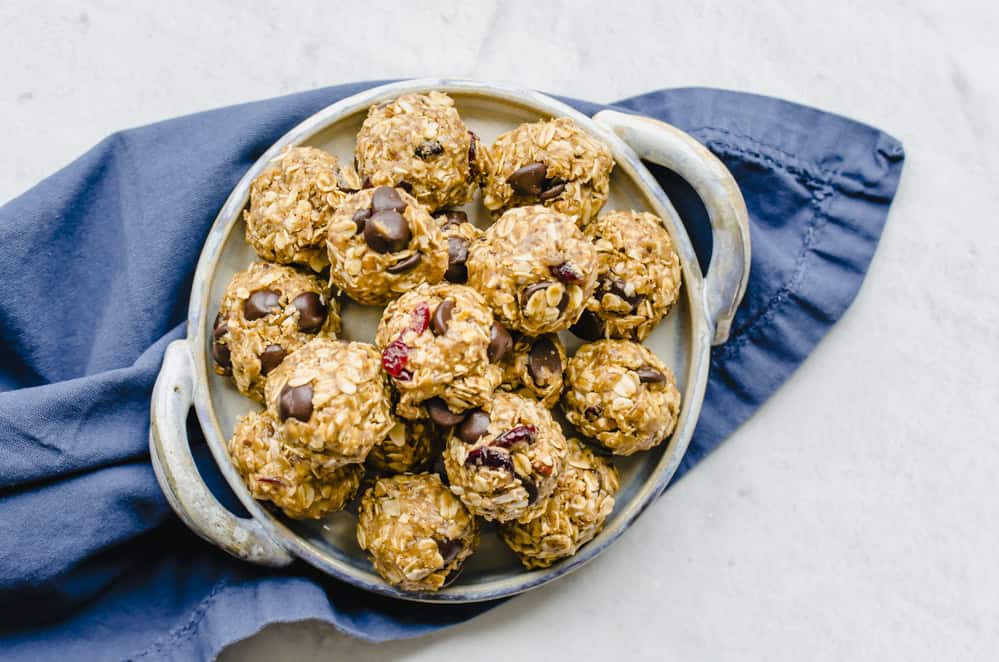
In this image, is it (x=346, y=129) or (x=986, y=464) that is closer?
(x=346, y=129)

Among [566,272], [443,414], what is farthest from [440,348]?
[566,272]

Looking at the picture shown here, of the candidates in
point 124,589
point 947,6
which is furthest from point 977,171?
point 124,589

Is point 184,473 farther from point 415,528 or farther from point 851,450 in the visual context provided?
point 851,450

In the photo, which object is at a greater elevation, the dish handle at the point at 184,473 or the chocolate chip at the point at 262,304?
the chocolate chip at the point at 262,304

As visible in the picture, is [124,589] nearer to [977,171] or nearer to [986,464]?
[986,464]

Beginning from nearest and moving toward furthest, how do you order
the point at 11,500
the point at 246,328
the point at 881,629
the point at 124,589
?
the point at 246,328 < the point at 11,500 < the point at 124,589 < the point at 881,629

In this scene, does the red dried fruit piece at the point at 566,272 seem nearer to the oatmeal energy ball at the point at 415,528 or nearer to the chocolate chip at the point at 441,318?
the chocolate chip at the point at 441,318

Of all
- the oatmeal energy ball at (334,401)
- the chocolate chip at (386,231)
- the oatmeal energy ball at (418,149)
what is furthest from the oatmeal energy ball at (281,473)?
the oatmeal energy ball at (418,149)

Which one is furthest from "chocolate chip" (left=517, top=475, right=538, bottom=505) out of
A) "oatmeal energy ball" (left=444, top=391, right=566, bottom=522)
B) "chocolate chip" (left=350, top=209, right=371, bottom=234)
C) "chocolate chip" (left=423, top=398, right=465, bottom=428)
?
"chocolate chip" (left=350, top=209, right=371, bottom=234)
